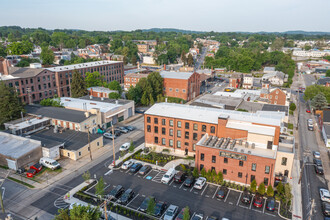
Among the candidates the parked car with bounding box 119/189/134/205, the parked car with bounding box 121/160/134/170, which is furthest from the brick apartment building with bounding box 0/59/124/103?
the parked car with bounding box 119/189/134/205

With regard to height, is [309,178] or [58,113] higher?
[58,113]

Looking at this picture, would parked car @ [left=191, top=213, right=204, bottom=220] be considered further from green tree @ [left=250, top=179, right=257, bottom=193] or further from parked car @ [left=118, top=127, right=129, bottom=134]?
parked car @ [left=118, top=127, right=129, bottom=134]

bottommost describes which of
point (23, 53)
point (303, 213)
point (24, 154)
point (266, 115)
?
point (303, 213)

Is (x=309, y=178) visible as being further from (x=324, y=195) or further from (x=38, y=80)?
(x=38, y=80)

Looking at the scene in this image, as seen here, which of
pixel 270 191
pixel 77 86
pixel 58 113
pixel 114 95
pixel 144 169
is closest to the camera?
pixel 270 191

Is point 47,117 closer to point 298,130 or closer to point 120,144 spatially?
point 120,144

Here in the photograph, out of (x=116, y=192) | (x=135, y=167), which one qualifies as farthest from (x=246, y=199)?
(x=135, y=167)

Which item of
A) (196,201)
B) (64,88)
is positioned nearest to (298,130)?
(196,201)
